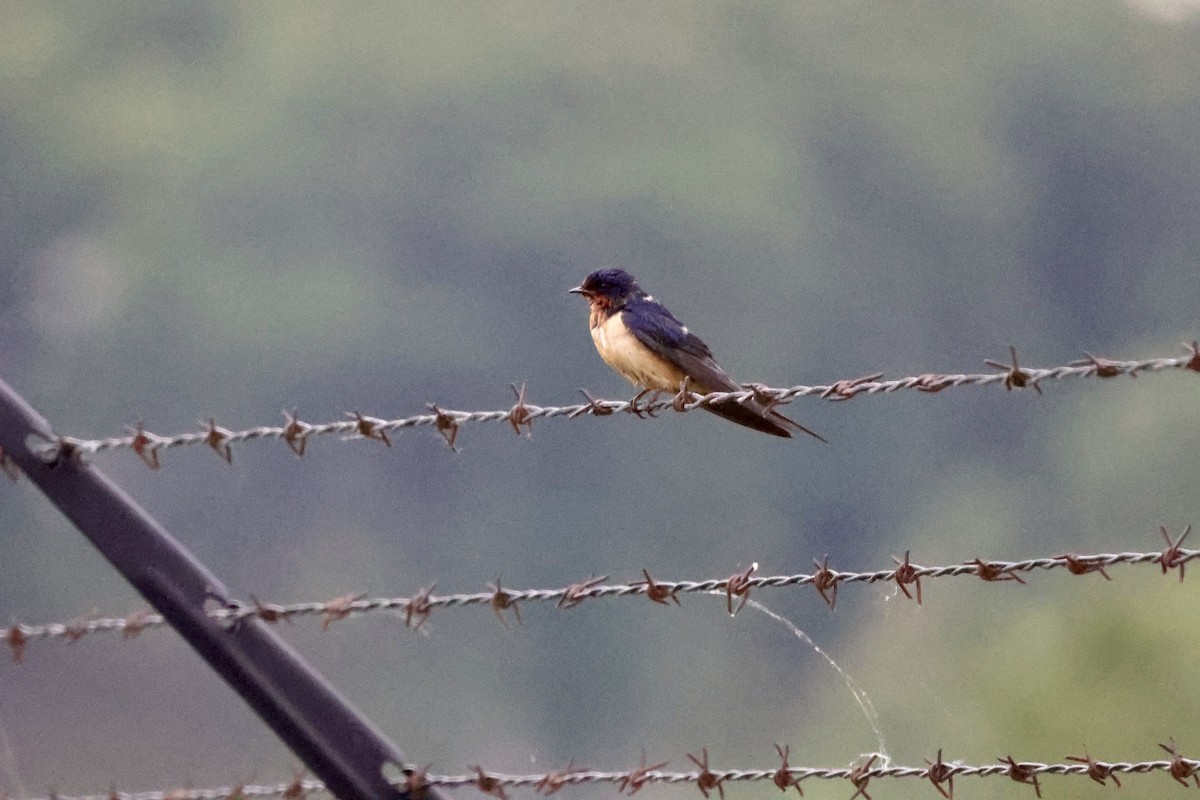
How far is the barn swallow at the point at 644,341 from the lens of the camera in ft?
14.7

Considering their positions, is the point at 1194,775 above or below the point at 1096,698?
below

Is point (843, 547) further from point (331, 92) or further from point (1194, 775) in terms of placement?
point (331, 92)

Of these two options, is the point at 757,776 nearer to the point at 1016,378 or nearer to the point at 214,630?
the point at 1016,378

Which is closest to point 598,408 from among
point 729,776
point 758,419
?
point 729,776

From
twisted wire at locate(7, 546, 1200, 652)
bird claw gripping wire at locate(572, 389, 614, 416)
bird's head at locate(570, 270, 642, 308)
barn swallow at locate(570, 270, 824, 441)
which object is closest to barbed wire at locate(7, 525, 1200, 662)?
twisted wire at locate(7, 546, 1200, 652)

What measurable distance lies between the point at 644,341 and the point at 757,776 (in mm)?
2509

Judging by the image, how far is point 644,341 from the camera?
463cm

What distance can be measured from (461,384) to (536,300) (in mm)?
3537

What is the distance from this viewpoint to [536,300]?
59.3ft

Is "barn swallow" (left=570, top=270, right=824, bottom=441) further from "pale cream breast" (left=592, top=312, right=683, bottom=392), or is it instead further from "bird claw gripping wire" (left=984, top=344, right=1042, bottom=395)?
"bird claw gripping wire" (left=984, top=344, right=1042, bottom=395)

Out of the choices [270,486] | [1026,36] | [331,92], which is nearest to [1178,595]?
[270,486]

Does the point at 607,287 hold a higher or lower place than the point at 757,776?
higher

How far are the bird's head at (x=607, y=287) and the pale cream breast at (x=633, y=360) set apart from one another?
143 millimetres

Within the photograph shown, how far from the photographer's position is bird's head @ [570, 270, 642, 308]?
4988 millimetres
